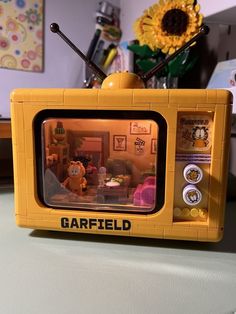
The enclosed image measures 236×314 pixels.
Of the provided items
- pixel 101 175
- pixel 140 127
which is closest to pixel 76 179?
pixel 101 175

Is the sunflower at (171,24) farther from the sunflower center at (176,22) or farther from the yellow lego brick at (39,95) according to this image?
the yellow lego brick at (39,95)

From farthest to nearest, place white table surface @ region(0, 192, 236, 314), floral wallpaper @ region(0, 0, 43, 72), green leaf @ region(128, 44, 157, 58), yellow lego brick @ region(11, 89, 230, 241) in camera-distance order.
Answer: floral wallpaper @ region(0, 0, 43, 72)
green leaf @ region(128, 44, 157, 58)
yellow lego brick @ region(11, 89, 230, 241)
white table surface @ region(0, 192, 236, 314)

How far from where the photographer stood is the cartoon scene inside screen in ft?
1.72

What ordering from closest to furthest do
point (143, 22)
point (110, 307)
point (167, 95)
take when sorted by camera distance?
point (110, 307) → point (167, 95) → point (143, 22)

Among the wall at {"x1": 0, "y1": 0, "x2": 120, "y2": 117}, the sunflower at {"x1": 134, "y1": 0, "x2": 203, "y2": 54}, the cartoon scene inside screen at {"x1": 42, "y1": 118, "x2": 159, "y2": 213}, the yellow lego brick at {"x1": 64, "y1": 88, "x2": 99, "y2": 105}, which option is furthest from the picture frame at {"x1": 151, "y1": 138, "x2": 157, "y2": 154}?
the wall at {"x1": 0, "y1": 0, "x2": 120, "y2": 117}

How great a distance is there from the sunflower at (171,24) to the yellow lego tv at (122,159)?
0.32m

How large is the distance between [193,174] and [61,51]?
3.02 ft

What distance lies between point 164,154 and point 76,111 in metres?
0.16

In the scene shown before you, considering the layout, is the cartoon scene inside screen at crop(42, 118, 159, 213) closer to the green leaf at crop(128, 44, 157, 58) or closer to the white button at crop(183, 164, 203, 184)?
Result: the white button at crop(183, 164, 203, 184)

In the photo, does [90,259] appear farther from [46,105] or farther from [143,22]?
[143,22]

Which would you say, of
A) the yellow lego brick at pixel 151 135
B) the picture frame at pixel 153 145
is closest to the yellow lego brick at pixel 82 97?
the yellow lego brick at pixel 151 135

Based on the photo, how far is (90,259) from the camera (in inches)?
18.2

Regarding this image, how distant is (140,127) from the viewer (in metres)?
0.53

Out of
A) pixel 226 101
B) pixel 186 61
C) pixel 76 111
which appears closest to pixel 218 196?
pixel 226 101
